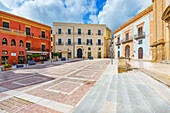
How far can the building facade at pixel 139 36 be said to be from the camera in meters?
13.9

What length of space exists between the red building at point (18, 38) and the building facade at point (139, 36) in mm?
19504

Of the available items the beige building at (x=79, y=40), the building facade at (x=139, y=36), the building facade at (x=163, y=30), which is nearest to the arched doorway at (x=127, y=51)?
the building facade at (x=139, y=36)

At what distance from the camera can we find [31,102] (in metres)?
2.92

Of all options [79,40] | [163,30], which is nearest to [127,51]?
[163,30]

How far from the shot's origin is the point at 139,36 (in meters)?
15.5

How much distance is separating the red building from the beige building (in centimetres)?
734

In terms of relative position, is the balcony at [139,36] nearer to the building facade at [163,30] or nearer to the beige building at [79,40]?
the building facade at [163,30]

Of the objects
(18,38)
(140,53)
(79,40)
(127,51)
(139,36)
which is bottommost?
(140,53)

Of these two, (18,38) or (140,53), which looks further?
(140,53)

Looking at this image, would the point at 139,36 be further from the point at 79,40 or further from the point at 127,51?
the point at 79,40

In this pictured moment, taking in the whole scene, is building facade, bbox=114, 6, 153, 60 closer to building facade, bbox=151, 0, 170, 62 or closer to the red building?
building facade, bbox=151, 0, 170, 62

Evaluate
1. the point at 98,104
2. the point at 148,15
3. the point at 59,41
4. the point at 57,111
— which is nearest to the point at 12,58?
the point at 59,41

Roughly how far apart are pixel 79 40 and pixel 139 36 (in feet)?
66.0

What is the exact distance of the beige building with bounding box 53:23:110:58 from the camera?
2803 cm
